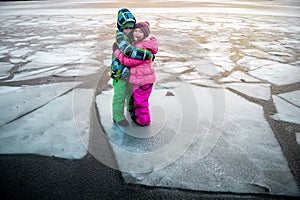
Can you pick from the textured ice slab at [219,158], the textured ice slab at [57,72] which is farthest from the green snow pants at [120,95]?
the textured ice slab at [57,72]

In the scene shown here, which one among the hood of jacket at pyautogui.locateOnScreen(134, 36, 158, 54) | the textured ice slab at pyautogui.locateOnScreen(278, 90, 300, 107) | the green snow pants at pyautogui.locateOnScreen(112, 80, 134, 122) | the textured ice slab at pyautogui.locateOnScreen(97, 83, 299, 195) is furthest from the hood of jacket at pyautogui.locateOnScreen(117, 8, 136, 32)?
the textured ice slab at pyautogui.locateOnScreen(278, 90, 300, 107)

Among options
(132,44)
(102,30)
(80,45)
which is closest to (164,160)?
(132,44)

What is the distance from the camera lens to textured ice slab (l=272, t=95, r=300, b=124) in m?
1.81

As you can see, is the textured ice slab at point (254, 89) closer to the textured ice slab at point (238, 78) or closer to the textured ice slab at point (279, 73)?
the textured ice slab at point (238, 78)

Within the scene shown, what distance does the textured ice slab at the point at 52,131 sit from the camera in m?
1.44

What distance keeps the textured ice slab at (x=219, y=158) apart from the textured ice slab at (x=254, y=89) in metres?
0.34

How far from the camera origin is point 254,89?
2367 mm

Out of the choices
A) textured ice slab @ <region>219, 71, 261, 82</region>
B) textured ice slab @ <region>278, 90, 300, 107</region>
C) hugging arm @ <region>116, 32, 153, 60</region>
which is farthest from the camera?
textured ice slab @ <region>219, 71, 261, 82</region>

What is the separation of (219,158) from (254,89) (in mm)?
1322

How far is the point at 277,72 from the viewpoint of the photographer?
9.32 feet

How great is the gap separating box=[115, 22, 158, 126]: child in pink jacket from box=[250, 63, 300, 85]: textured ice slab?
5.94 ft

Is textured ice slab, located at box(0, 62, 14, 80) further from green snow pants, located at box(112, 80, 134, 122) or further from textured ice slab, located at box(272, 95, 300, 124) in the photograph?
textured ice slab, located at box(272, 95, 300, 124)

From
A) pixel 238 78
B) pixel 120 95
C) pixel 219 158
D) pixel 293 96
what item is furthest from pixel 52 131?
pixel 293 96

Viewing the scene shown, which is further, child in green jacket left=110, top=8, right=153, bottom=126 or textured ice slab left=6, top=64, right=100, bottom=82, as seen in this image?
textured ice slab left=6, top=64, right=100, bottom=82
